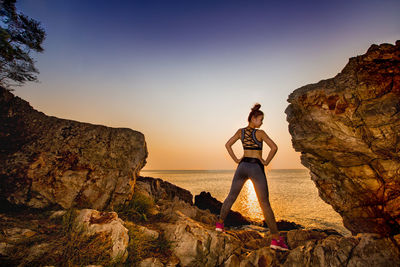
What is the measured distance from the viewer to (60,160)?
530cm

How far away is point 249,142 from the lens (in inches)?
187

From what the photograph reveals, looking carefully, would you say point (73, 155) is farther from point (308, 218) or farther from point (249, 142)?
point (308, 218)

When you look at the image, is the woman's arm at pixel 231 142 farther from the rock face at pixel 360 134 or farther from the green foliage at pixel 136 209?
the green foliage at pixel 136 209

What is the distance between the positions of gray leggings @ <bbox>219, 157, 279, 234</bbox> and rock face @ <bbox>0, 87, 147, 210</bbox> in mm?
3396

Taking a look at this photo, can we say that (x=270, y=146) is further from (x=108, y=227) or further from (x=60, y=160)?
(x=60, y=160)

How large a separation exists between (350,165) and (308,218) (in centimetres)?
1026

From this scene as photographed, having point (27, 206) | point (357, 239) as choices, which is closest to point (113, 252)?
point (27, 206)

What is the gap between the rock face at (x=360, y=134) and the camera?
418 cm

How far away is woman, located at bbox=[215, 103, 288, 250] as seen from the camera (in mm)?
4430

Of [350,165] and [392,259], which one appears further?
[350,165]

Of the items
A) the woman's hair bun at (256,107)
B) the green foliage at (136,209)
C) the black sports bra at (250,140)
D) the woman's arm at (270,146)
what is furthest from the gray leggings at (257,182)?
the green foliage at (136,209)

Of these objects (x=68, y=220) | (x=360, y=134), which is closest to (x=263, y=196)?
(x=360, y=134)

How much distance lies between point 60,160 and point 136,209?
8.64 feet

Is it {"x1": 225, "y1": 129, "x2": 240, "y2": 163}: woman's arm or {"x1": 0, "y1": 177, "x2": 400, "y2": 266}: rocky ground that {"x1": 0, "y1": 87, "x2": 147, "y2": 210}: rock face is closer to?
{"x1": 0, "y1": 177, "x2": 400, "y2": 266}: rocky ground
